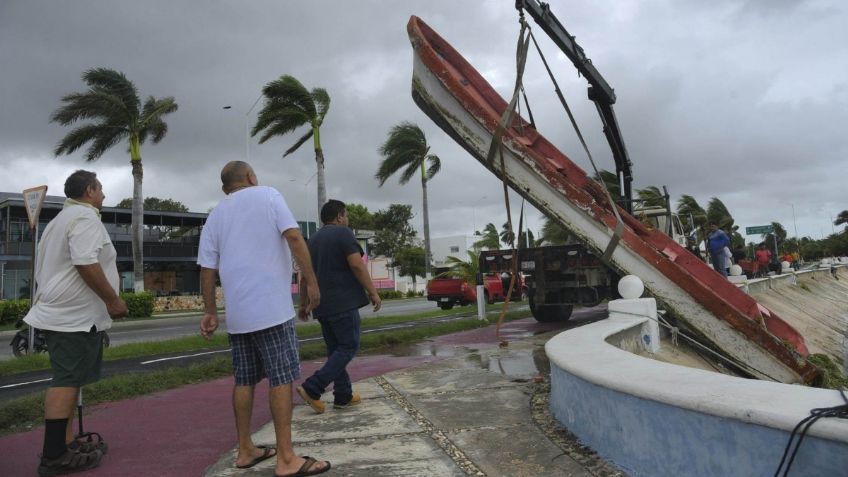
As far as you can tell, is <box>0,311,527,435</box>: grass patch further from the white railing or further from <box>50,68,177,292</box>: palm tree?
<box>50,68,177,292</box>: palm tree

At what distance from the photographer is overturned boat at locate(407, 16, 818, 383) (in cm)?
573

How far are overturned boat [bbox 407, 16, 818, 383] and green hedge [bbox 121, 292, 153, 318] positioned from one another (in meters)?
21.6

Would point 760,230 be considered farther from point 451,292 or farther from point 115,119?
point 115,119

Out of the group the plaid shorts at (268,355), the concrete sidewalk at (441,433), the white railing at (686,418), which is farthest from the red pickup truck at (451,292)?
the plaid shorts at (268,355)

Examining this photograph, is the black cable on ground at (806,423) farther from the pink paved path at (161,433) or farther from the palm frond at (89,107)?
the palm frond at (89,107)

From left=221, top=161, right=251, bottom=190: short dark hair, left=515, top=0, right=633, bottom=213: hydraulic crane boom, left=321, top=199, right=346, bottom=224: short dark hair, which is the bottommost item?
left=321, top=199, right=346, bottom=224: short dark hair

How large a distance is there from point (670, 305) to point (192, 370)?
5.23 m

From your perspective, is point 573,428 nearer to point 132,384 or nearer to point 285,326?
point 285,326

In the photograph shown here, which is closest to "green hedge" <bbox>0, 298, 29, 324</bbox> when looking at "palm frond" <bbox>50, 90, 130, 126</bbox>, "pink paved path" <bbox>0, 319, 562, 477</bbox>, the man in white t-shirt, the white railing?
"palm frond" <bbox>50, 90, 130, 126</bbox>

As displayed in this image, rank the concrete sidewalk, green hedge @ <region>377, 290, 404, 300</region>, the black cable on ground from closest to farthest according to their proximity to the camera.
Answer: the black cable on ground, the concrete sidewalk, green hedge @ <region>377, 290, 404, 300</region>

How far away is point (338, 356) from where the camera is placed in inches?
160

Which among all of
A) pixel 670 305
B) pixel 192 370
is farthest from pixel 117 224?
pixel 670 305

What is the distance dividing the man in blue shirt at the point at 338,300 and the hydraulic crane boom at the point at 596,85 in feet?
14.9

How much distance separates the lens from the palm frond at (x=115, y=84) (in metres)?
23.7
